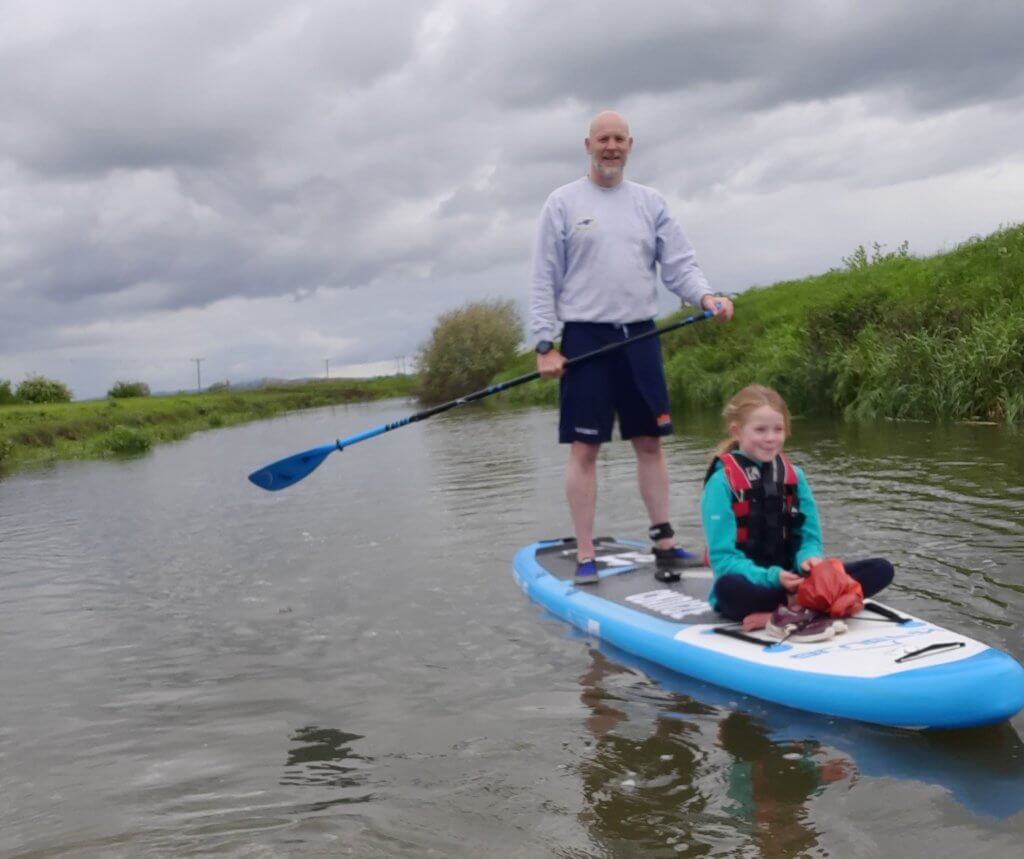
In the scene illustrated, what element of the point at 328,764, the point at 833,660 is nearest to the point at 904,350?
the point at 833,660

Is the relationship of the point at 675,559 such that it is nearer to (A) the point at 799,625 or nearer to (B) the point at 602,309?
(B) the point at 602,309

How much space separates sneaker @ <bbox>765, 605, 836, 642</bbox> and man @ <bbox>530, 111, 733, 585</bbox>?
1.40 m

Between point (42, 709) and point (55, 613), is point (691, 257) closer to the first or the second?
point (42, 709)

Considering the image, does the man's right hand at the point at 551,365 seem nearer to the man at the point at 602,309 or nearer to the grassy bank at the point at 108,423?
the man at the point at 602,309

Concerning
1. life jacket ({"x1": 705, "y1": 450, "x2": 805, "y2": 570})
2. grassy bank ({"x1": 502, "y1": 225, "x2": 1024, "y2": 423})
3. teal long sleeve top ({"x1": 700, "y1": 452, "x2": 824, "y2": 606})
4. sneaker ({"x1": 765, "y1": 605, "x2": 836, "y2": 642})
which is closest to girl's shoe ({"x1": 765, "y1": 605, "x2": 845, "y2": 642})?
sneaker ({"x1": 765, "y1": 605, "x2": 836, "y2": 642})

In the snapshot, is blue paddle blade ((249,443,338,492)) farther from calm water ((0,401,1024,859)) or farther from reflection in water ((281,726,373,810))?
reflection in water ((281,726,373,810))

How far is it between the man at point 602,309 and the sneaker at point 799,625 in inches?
55.1

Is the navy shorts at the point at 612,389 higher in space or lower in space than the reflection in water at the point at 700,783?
higher

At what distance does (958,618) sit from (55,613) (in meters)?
5.29

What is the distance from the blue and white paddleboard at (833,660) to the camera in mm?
3439

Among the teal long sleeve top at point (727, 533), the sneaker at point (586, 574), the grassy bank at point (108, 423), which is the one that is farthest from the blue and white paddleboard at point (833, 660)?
the grassy bank at point (108, 423)

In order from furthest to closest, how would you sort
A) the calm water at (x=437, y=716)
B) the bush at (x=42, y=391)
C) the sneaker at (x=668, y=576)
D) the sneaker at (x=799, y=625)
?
the bush at (x=42, y=391) < the sneaker at (x=668, y=576) < the sneaker at (x=799, y=625) < the calm water at (x=437, y=716)

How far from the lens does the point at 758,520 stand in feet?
14.9

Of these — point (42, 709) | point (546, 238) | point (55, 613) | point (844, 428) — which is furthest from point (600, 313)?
point (844, 428)
